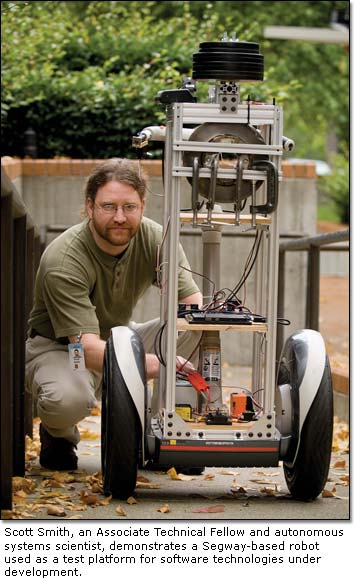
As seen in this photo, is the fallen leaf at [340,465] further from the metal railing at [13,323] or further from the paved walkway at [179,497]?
the metal railing at [13,323]

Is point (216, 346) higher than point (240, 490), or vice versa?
point (216, 346)

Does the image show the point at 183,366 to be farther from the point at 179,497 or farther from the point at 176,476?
the point at 176,476

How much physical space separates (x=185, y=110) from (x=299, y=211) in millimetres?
5619

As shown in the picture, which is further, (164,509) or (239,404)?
(239,404)

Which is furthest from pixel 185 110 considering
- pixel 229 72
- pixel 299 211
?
pixel 299 211

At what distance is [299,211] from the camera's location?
1054cm

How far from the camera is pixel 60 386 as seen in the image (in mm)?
5797

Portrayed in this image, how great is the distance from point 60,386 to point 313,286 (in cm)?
304

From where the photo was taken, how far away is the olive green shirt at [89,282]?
18.9 feet

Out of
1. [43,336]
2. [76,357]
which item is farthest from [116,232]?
[43,336]

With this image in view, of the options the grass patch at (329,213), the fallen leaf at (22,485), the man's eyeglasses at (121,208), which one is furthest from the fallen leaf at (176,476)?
the grass patch at (329,213)

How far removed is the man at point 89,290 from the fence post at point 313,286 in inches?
95.7

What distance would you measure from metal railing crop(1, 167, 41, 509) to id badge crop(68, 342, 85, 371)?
259 mm
